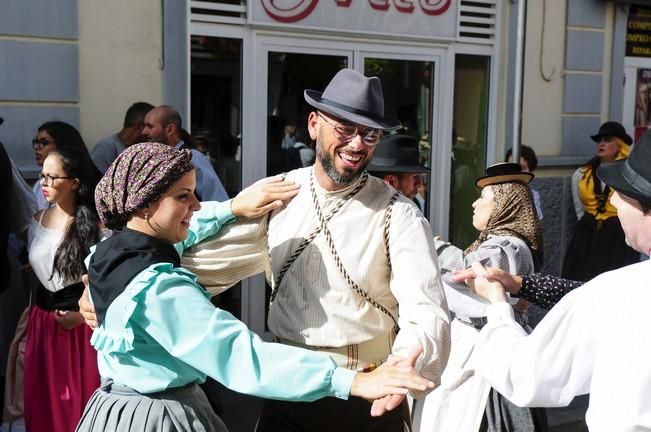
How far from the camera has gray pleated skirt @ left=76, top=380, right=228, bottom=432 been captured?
7.86ft

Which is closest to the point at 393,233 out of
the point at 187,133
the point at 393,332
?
the point at 393,332

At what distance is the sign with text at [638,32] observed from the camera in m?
8.50

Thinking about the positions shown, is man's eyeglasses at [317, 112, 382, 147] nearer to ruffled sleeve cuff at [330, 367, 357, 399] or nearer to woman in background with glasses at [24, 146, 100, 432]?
ruffled sleeve cuff at [330, 367, 357, 399]

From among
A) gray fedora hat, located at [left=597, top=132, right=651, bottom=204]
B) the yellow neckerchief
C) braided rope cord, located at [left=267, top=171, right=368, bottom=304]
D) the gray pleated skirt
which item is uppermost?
gray fedora hat, located at [left=597, top=132, right=651, bottom=204]

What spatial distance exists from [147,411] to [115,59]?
12.9 feet

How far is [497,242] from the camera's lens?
405 centimetres

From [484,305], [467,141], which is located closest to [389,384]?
[484,305]

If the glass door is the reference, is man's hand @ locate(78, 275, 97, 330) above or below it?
below

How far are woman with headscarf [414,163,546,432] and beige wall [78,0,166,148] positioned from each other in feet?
9.12

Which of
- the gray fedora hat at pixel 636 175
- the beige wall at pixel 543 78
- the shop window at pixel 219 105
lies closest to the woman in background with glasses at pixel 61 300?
the shop window at pixel 219 105

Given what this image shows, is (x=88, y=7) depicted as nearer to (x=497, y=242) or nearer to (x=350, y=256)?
(x=497, y=242)

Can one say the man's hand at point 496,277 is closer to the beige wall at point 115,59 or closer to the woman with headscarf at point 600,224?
the beige wall at point 115,59

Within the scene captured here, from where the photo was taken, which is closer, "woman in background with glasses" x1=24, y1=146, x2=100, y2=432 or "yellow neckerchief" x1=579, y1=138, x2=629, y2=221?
"woman in background with glasses" x1=24, y1=146, x2=100, y2=432

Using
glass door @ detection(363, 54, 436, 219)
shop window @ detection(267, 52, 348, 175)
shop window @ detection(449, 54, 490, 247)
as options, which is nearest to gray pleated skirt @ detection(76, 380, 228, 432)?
shop window @ detection(267, 52, 348, 175)
